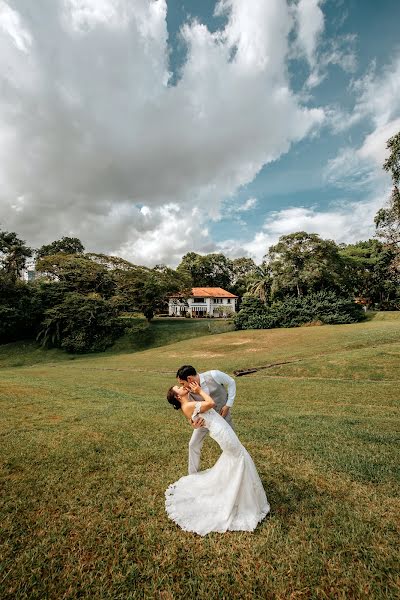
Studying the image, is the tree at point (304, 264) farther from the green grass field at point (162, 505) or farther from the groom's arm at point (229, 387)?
the groom's arm at point (229, 387)

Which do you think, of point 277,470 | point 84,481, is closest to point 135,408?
point 84,481

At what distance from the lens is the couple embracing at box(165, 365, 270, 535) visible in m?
3.90

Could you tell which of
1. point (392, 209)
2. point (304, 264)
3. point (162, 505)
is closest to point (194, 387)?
point (162, 505)

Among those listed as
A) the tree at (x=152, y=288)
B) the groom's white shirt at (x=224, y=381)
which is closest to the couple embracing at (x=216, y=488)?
the groom's white shirt at (x=224, y=381)

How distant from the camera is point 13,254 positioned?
38.5 m

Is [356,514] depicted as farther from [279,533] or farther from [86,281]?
[86,281]

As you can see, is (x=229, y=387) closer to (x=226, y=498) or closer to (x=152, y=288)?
(x=226, y=498)

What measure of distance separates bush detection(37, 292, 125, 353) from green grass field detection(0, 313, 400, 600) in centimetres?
2346

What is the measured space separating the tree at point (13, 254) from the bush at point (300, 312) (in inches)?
1103

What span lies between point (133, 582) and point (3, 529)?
1913 millimetres

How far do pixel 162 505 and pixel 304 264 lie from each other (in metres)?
42.1

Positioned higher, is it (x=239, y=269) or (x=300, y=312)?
(x=239, y=269)

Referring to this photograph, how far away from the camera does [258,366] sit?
19.5 m

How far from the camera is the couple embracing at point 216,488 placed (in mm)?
3900
